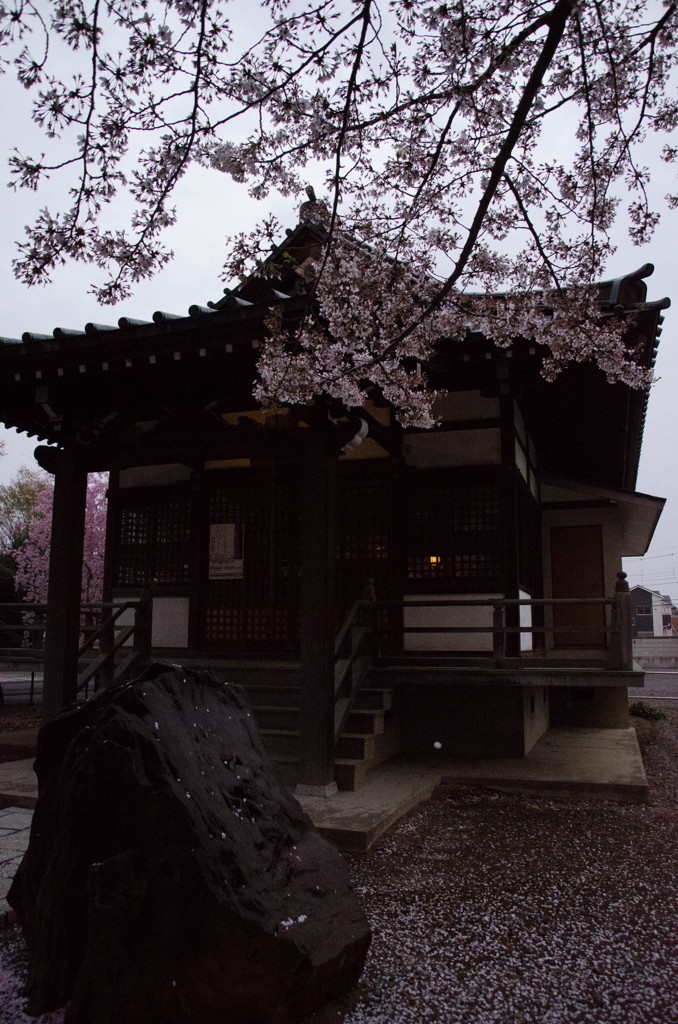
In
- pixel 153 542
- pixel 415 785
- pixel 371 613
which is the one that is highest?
pixel 153 542

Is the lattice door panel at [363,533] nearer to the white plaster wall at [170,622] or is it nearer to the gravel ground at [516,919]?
the white plaster wall at [170,622]

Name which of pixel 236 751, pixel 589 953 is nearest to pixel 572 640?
pixel 589 953

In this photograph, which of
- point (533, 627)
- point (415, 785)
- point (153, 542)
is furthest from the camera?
point (153, 542)

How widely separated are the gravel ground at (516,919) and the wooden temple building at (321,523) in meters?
1.33

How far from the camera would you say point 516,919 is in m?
3.93

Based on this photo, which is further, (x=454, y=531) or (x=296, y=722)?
(x=454, y=531)

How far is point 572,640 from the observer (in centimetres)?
1204

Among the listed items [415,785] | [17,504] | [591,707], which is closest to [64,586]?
[415,785]

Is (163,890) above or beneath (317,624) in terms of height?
beneath

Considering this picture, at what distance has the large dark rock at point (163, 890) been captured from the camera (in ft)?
8.61

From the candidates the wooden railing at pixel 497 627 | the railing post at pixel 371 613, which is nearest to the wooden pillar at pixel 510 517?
the wooden railing at pixel 497 627

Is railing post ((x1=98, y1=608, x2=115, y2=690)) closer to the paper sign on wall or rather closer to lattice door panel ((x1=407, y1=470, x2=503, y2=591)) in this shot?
the paper sign on wall

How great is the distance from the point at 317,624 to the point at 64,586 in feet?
9.01

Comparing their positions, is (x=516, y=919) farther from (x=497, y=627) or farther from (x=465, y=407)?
(x=465, y=407)
